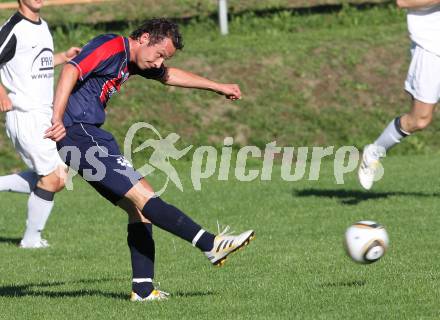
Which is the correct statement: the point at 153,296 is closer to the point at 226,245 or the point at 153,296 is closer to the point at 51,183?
the point at 226,245

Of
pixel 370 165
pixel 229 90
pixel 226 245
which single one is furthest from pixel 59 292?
pixel 370 165

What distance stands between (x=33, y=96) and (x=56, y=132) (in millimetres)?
3356

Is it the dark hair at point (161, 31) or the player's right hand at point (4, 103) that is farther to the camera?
the player's right hand at point (4, 103)

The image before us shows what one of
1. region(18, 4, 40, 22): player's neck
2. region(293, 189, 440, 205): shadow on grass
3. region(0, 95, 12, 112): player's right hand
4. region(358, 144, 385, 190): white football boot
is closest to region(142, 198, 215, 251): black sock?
region(0, 95, 12, 112): player's right hand

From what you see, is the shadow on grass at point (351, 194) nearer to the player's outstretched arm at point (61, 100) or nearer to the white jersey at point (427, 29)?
the white jersey at point (427, 29)

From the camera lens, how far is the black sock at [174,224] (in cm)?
732

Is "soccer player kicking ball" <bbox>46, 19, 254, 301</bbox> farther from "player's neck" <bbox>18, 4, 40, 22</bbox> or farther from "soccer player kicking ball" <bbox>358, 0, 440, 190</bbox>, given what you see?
"soccer player kicking ball" <bbox>358, 0, 440, 190</bbox>

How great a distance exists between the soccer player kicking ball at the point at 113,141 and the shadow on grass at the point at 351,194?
500 centimetres

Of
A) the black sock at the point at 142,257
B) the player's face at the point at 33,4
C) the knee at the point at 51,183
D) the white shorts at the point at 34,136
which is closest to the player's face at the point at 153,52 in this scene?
the black sock at the point at 142,257

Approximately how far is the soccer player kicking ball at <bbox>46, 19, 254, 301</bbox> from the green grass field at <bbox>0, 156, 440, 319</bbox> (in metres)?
0.38

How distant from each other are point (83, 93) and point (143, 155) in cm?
925

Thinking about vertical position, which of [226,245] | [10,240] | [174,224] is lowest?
[10,240]

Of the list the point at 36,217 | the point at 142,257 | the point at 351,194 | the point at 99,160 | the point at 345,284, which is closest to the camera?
the point at 99,160

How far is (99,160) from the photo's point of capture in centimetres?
740
